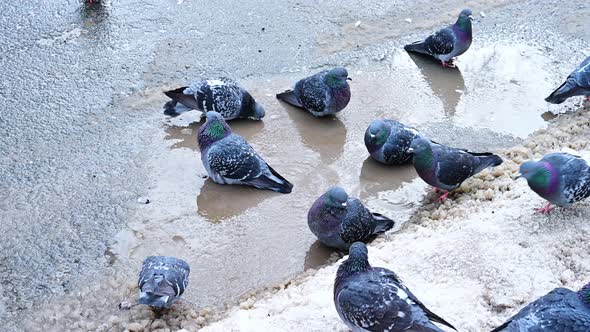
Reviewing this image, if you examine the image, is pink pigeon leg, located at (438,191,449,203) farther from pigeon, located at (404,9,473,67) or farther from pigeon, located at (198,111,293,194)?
pigeon, located at (404,9,473,67)

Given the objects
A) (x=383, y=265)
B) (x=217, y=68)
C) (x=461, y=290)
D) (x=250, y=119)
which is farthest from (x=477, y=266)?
(x=217, y=68)

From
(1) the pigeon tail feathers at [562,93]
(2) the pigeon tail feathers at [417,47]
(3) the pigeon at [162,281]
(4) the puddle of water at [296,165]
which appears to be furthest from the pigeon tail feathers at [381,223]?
(2) the pigeon tail feathers at [417,47]

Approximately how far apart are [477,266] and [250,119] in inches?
126

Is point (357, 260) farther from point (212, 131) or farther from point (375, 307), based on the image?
point (212, 131)

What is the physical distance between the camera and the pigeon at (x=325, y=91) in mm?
6688

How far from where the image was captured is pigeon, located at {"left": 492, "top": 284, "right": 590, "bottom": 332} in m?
3.60

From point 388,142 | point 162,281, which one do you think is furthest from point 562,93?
point 162,281

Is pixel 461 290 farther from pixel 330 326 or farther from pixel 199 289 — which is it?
pixel 199 289

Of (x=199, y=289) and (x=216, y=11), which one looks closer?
(x=199, y=289)

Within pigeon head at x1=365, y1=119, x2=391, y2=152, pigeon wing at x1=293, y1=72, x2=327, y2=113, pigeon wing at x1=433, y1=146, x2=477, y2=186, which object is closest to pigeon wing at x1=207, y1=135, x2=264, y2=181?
pigeon head at x1=365, y1=119, x2=391, y2=152

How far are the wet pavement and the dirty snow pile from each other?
47 centimetres

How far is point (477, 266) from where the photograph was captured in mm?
4551

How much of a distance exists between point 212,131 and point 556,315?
349cm

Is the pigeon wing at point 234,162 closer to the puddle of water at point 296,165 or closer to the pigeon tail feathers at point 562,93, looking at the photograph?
the puddle of water at point 296,165
